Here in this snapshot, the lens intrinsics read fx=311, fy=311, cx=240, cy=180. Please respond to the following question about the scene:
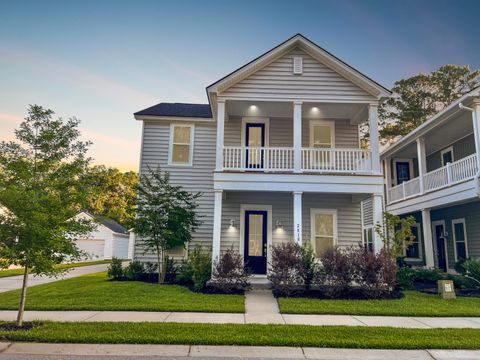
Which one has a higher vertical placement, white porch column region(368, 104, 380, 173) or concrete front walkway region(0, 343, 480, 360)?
white porch column region(368, 104, 380, 173)

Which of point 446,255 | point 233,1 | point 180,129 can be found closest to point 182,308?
point 180,129

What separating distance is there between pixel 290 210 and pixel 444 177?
6090 mm

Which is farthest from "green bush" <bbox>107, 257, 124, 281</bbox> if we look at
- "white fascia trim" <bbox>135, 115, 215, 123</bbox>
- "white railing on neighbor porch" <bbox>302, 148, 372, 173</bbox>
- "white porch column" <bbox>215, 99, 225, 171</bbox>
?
"white railing on neighbor porch" <bbox>302, 148, 372, 173</bbox>

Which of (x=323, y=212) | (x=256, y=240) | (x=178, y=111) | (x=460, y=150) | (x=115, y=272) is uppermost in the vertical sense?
(x=178, y=111)

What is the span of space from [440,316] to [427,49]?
655 inches

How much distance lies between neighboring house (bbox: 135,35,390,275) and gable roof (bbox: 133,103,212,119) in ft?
0.13

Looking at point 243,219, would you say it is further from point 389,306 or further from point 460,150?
point 460,150

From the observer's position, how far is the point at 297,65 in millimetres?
10773

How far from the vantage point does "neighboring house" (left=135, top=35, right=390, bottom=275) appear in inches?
393

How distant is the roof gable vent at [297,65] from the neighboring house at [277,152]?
3cm

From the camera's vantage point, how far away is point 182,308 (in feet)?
21.9

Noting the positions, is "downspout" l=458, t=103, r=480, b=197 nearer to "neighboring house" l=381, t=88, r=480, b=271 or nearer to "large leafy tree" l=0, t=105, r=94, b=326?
"neighboring house" l=381, t=88, r=480, b=271

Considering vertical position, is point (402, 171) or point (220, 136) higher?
point (402, 171)

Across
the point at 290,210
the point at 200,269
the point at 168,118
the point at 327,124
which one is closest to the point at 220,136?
the point at 168,118
